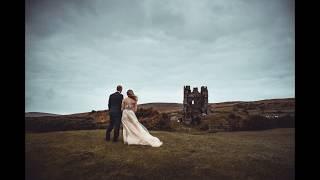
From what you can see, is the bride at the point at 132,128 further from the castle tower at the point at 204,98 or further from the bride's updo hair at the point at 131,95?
the castle tower at the point at 204,98

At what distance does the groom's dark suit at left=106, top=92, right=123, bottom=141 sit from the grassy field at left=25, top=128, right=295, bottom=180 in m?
0.62

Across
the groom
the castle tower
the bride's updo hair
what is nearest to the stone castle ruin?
the castle tower

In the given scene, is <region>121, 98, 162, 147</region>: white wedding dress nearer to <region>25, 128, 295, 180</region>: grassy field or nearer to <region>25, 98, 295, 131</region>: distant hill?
<region>25, 128, 295, 180</region>: grassy field

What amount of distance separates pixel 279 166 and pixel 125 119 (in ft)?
18.8

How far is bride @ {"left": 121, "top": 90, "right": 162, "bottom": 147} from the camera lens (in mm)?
Answer: 12164

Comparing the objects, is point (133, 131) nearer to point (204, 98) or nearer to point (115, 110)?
point (115, 110)

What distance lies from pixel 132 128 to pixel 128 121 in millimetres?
312

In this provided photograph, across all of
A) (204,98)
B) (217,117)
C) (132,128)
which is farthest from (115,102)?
(217,117)

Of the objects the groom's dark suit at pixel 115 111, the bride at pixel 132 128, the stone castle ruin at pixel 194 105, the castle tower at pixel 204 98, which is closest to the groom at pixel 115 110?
the groom's dark suit at pixel 115 111

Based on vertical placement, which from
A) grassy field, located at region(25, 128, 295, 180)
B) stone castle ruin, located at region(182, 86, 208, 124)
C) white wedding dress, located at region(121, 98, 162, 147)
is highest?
stone castle ruin, located at region(182, 86, 208, 124)

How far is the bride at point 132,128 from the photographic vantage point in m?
12.2

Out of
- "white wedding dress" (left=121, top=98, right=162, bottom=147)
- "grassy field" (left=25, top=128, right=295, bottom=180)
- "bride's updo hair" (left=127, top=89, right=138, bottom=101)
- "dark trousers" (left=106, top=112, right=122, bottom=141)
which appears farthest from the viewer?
"bride's updo hair" (left=127, top=89, right=138, bottom=101)
